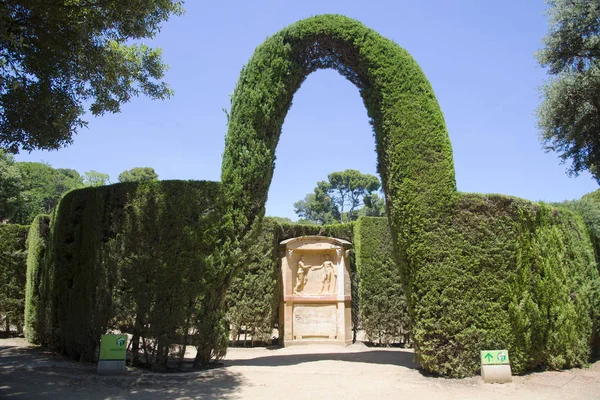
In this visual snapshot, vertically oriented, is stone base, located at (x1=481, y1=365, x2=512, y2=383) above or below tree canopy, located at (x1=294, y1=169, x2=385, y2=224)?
below

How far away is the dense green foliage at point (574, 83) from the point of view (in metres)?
12.9

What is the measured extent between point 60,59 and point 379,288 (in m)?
10.6

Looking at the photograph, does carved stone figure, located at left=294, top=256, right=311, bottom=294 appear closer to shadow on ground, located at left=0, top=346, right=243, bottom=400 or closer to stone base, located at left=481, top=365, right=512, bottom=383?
shadow on ground, located at left=0, top=346, right=243, bottom=400

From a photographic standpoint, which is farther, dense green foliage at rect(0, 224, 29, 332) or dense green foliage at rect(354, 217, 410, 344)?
dense green foliage at rect(354, 217, 410, 344)

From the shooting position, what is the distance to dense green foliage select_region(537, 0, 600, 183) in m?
12.9

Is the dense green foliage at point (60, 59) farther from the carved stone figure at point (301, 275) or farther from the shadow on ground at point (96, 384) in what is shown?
→ the carved stone figure at point (301, 275)

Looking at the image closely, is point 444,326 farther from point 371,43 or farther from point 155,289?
point 371,43

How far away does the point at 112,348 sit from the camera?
686 cm

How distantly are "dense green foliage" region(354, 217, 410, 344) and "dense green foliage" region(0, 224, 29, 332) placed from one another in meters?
10.6

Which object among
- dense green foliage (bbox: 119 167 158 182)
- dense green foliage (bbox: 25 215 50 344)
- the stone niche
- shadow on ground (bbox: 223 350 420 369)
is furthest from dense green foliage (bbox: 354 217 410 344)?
dense green foliage (bbox: 119 167 158 182)

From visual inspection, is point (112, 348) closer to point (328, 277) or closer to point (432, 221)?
point (432, 221)

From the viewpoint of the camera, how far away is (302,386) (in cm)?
637

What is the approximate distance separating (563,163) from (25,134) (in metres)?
17.4

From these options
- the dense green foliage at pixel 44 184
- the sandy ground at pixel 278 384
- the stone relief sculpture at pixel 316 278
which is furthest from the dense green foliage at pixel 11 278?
the dense green foliage at pixel 44 184
